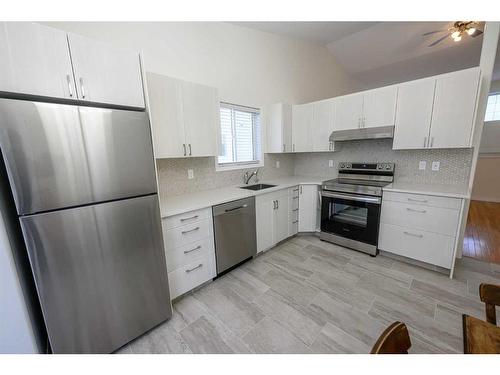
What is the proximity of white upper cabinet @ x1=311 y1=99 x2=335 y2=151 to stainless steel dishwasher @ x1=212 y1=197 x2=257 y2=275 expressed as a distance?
5.01 ft

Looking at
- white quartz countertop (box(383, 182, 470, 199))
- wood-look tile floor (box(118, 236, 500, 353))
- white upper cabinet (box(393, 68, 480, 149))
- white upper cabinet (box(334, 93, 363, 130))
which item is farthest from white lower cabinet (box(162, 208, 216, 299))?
white upper cabinet (box(393, 68, 480, 149))

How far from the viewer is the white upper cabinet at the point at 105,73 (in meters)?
1.18

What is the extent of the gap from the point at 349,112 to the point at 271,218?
184cm

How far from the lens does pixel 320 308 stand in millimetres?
1814

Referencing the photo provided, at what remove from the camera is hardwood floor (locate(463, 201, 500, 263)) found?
8.50 ft

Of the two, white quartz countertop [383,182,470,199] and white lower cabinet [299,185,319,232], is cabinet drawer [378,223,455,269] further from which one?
white lower cabinet [299,185,319,232]

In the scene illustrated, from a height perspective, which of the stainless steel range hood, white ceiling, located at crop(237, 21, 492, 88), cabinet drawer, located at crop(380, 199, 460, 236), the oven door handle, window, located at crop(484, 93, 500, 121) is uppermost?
white ceiling, located at crop(237, 21, 492, 88)

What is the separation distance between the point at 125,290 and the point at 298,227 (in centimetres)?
244

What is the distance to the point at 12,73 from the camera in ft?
3.34

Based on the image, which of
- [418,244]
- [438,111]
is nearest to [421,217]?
[418,244]

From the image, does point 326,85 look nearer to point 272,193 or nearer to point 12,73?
point 272,193

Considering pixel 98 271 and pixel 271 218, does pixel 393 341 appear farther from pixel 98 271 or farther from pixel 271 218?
pixel 271 218
